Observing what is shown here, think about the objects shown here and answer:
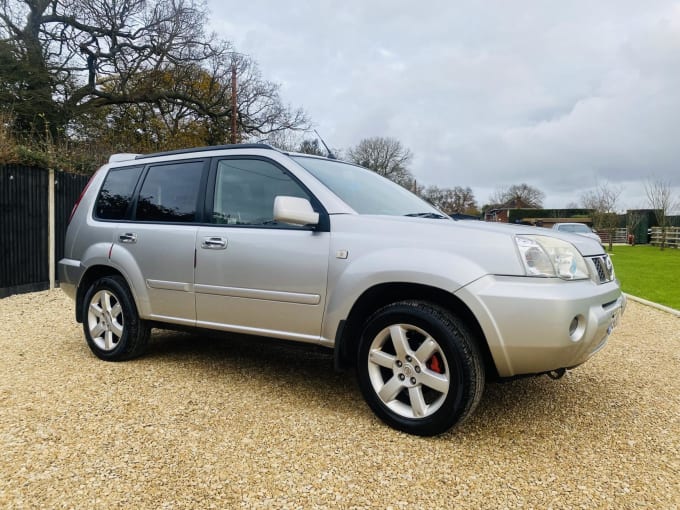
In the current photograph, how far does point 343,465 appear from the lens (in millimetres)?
2461

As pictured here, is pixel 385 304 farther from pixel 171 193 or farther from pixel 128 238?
pixel 128 238

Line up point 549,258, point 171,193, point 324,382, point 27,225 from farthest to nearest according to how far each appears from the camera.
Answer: point 27,225, point 171,193, point 324,382, point 549,258

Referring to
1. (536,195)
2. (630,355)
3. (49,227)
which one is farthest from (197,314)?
(536,195)

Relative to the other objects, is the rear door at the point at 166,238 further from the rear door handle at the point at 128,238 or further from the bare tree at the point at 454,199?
the bare tree at the point at 454,199

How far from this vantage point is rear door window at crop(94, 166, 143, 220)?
4.27m

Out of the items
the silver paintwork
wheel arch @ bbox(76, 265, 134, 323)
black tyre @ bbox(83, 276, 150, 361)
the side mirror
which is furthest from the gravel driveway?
the side mirror

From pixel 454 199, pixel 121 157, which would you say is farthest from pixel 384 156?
pixel 121 157

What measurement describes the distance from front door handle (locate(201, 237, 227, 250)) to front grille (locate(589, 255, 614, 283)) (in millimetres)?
2405

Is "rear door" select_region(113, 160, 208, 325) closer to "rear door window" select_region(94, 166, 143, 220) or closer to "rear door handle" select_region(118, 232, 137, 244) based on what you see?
"rear door handle" select_region(118, 232, 137, 244)

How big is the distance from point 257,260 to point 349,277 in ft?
2.36

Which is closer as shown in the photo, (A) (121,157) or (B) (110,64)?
(A) (121,157)

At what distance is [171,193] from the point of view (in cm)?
396

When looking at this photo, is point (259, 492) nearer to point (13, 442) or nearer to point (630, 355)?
point (13, 442)

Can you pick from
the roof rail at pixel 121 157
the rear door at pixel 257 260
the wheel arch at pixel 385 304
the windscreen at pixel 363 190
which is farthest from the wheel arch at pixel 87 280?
the wheel arch at pixel 385 304
